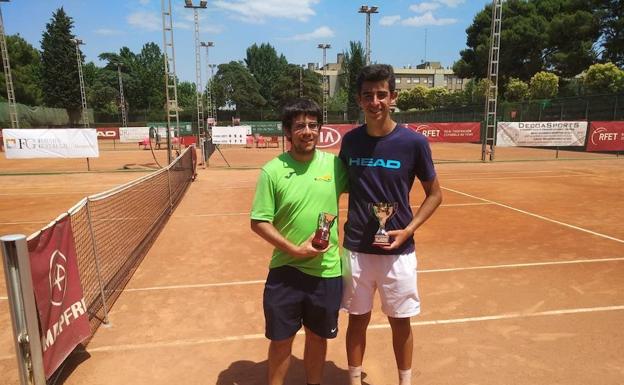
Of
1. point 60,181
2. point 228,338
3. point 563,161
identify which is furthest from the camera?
point 563,161

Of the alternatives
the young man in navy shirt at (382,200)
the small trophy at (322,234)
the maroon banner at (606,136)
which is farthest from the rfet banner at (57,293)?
the maroon banner at (606,136)

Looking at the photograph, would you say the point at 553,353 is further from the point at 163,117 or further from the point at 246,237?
the point at 163,117

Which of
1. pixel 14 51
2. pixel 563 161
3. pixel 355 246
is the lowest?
pixel 563 161

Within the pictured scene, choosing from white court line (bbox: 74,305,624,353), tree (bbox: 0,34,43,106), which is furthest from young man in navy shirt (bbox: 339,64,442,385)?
tree (bbox: 0,34,43,106)

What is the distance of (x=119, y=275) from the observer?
564 cm

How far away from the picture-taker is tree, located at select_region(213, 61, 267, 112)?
91188mm

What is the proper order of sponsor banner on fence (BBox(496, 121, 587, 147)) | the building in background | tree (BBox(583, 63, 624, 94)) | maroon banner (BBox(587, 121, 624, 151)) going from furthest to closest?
the building in background, tree (BBox(583, 63, 624, 94)), maroon banner (BBox(587, 121, 624, 151)), sponsor banner on fence (BBox(496, 121, 587, 147))

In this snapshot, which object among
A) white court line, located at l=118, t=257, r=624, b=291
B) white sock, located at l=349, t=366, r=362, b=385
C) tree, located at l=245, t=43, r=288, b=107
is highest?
tree, located at l=245, t=43, r=288, b=107

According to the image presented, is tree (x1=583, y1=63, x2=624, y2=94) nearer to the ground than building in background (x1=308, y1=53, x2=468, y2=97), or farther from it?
nearer to the ground

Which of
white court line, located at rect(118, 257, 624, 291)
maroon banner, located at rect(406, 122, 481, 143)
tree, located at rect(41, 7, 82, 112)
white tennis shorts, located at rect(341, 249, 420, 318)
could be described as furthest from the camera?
tree, located at rect(41, 7, 82, 112)

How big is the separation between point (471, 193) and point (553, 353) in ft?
29.4

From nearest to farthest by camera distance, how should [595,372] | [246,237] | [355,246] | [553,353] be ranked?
[355,246], [595,372], [553,353], [246,237]

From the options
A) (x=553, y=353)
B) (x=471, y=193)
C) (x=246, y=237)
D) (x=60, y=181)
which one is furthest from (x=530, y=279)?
(x=60, y=181)

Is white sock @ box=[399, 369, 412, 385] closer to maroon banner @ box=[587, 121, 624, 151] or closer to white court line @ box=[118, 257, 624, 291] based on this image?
white court line @ box=[118, 257, 624, 291]
